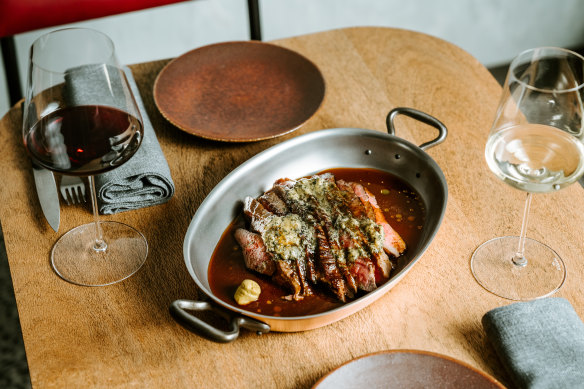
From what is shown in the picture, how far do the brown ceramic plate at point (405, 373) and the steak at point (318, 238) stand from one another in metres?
0.14

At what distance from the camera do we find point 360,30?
1859 mm

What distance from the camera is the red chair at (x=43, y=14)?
6.65ft

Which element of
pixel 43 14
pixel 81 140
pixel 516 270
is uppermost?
pixel 81 140

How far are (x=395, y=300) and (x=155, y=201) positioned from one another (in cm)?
53

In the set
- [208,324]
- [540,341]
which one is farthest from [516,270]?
[208,324]

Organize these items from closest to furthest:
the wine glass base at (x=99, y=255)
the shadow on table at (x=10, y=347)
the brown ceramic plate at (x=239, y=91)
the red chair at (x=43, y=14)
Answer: the wine glass base at (x=99, y=255) < the brown ceramic plate at (x=239, y=91) < the red chair at (x=43, y=14) < the shadow on table at (x=10, y=347)

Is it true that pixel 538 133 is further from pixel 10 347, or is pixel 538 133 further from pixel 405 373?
pixel 10 347

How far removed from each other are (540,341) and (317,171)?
56 centimetres

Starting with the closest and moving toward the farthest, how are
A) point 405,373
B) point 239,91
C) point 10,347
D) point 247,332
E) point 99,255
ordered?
point 405,373
point 247,332
point 99,255
point 239,91
point 10,347

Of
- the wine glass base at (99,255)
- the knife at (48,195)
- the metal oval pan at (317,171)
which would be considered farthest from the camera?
the knife at (48,195)

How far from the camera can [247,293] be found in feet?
3.51

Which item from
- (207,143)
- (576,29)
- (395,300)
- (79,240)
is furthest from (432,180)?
(576,29)

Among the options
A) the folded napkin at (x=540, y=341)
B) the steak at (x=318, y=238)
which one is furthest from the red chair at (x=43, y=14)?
the folded napkin at (x=540, y=341)

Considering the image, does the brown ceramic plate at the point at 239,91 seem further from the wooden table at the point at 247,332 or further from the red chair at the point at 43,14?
the red chair at the point at 43,14
